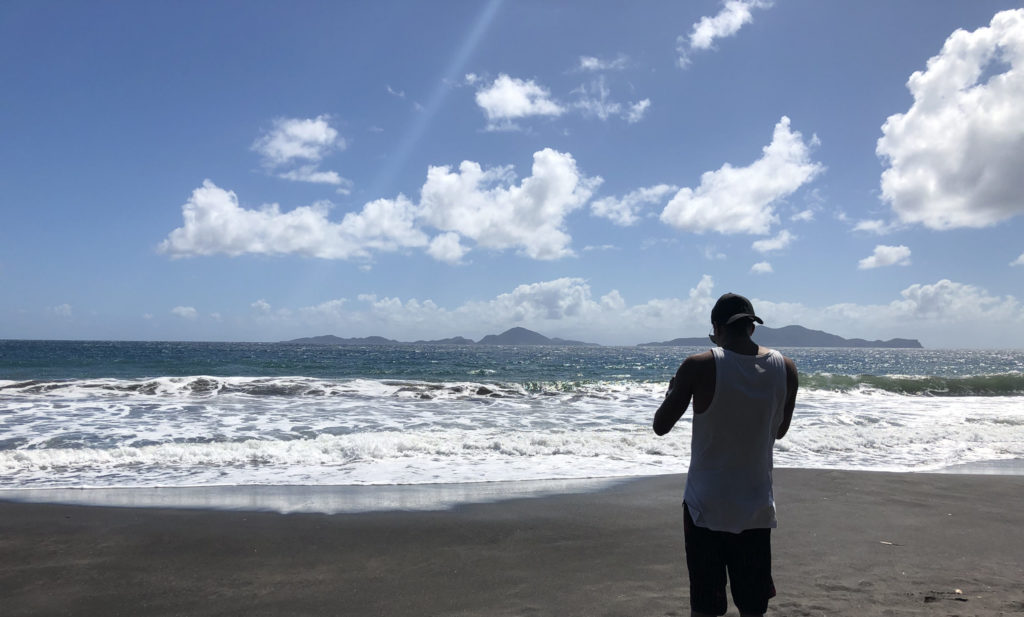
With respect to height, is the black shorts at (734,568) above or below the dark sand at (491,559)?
above

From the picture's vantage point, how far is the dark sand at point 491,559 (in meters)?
4.19

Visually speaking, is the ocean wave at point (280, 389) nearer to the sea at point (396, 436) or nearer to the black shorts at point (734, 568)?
the sea at point (396, 436)

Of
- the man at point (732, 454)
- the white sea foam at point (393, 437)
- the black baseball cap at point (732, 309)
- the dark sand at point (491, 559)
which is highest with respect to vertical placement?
the black baseball cap at point (732, 309)

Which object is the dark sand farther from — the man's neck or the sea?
the man's neck

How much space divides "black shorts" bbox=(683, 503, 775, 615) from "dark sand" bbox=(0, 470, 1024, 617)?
4.68ft

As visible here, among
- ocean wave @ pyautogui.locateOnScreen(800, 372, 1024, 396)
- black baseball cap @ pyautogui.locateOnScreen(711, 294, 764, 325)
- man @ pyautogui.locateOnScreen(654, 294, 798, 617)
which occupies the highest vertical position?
black baseball cap @ pyautogui.locateOnScreen(711, 294, 764, 325)

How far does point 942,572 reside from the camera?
4812mm

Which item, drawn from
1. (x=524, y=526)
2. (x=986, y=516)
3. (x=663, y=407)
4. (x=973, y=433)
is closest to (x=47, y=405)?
(x=524, y=526)

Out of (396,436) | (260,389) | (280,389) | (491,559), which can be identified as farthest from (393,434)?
(260,389)

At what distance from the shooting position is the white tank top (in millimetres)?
2631

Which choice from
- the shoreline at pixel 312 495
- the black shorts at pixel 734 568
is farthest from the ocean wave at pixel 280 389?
the black shorts at pixel 734 568

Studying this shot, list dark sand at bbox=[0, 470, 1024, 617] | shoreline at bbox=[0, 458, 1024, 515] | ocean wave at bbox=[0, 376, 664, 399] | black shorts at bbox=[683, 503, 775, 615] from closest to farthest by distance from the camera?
black shorts at bbox=[683, 503, 775, 615]
dark sand at bbox=[0, 470, 1024, 617]
shoreline at bbox=[0, 458, 1024, 515]
ocean wave at bbox=[0, 376, 664, 399]

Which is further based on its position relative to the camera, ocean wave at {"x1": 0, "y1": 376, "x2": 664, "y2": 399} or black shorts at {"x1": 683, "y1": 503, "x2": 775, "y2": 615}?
ocean wave at {"x1": 0, "y1": 376, "x2": 664, "y2": 399}

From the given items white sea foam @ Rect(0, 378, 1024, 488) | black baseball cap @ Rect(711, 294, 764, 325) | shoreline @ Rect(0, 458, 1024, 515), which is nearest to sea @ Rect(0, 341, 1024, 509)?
white sea foam @ Rect(0, 378, 1024, 488)
